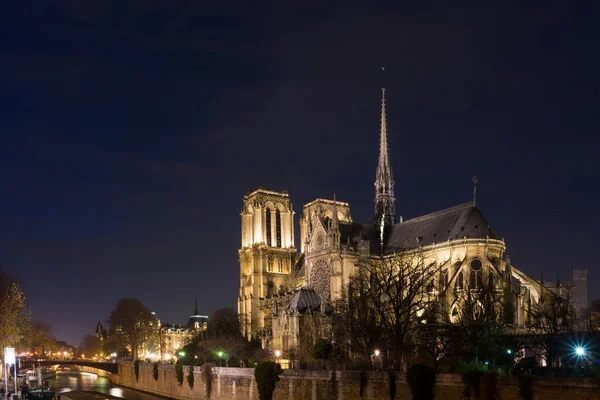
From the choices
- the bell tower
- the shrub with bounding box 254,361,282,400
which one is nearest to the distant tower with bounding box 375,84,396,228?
the bell tower

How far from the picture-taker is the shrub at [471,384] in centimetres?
3388

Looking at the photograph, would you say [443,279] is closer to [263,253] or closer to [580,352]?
[580,352]

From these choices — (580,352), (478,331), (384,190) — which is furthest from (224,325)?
(580,352)

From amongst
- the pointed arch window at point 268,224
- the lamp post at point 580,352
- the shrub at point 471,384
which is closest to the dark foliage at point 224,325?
the pointed arch window at point 268,224

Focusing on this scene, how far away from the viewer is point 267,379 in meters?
48.9

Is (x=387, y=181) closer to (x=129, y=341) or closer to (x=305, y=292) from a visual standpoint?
(x=305, y=292)

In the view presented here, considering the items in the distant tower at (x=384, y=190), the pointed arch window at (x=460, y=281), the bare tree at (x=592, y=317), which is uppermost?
the distant tower at (x=384, y=190)

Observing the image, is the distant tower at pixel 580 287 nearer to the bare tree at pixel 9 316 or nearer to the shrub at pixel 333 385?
the shrub at pixel 333 385

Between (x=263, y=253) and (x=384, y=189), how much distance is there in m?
21.4

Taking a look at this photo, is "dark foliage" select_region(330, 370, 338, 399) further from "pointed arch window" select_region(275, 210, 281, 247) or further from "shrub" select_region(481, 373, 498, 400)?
"pointed arch window" select_region(275, 210, 281, 247)

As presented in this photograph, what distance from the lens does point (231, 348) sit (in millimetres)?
80125

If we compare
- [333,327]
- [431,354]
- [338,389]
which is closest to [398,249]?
[333,327]

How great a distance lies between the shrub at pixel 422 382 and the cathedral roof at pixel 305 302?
3712cm

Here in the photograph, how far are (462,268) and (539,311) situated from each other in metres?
8.10
